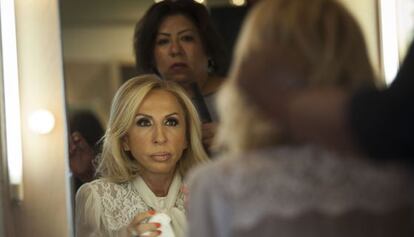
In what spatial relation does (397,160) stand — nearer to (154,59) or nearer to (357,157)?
(357,157)

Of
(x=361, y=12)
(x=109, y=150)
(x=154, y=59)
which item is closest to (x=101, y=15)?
(x=154, y=59)

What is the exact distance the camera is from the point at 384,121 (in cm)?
109

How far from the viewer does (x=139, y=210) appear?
2076 mm

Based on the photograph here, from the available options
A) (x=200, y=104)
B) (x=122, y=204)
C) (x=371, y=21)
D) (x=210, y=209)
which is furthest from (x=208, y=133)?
(x=210, y=209)

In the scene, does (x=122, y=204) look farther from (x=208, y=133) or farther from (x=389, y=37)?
(x=389, y=37)

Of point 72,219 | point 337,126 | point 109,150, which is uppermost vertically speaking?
point 337,126

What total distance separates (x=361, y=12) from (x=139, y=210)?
0.85 meters

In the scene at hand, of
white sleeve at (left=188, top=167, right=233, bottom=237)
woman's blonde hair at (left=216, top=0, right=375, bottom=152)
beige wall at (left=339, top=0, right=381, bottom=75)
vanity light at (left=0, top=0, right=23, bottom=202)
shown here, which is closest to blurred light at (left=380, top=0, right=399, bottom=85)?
beige wall at (left=339, top=0, right=381, bottom=75)

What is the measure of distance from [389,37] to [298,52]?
1.27 meters

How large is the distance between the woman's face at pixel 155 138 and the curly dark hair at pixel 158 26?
221 mm

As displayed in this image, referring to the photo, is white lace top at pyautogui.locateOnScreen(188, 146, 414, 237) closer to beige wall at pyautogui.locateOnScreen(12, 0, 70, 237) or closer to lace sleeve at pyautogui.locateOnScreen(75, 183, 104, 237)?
lace sleeve at pyautogui.locateOnScreen(75, 183, 104, 237)

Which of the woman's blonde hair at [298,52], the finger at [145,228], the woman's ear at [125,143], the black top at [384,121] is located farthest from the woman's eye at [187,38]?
the black top at [384,121]

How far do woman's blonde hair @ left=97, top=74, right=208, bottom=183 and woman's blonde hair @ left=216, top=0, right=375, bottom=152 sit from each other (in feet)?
3.07

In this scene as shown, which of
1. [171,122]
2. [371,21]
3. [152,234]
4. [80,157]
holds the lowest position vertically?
[152,234]
